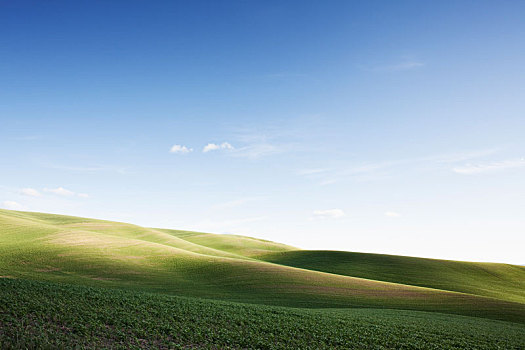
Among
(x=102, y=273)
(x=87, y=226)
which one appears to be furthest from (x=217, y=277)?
(x=87, y=226)

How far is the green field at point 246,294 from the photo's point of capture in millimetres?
17356

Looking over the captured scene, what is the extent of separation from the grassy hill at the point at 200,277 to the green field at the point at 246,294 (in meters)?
0.15

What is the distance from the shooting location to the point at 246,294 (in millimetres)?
36844

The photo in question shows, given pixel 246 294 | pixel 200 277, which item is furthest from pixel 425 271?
pixel 200 277

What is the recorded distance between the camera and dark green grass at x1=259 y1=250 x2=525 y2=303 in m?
53.2

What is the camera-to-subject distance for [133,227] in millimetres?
90250

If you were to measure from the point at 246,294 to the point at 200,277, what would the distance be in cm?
986

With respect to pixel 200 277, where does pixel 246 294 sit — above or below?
above

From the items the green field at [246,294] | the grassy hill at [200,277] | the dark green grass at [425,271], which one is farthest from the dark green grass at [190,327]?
the dark green grass at [425,271]

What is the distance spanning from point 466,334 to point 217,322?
1661cm

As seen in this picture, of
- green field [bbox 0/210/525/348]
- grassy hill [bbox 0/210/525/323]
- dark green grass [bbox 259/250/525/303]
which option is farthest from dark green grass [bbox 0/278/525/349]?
dark green grass [bbox 259/250/525/303]

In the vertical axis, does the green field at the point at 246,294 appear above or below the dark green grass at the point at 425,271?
below

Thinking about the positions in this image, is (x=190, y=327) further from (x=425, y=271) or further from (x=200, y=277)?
(x=425, y=271)

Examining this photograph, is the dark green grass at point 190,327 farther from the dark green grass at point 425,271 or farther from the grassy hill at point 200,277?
the dark green grass at point 425,271
